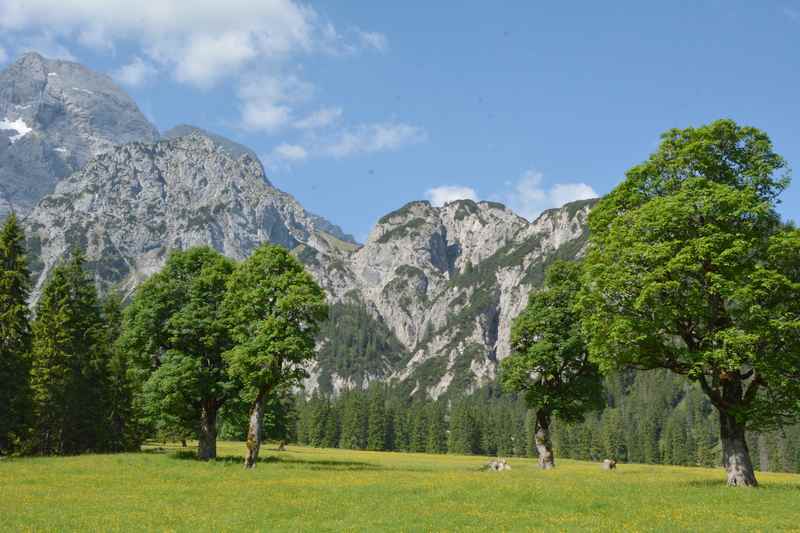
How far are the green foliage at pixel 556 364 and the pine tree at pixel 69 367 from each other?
41.3 meters

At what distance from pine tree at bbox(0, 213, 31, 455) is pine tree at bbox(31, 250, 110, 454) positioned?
2363 millimetres

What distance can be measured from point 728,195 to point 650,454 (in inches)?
5740

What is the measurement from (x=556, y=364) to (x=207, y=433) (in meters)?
30.0

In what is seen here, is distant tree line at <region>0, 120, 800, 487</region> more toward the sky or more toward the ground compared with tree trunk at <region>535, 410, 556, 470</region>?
more toward the sky

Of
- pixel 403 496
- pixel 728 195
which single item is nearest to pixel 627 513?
pixel 403 496

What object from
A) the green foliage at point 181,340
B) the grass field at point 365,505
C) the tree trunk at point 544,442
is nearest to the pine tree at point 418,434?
the tree trunk at point 544,442

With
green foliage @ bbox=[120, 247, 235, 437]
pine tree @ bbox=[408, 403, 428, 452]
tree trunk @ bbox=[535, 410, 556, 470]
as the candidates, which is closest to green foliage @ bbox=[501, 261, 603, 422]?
tree trunk @ bbox=[535, 410, 556, 470]

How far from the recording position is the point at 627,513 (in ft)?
74.6

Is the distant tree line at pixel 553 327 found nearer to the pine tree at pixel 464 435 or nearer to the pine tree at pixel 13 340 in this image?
the pine tree at pixel 13 340

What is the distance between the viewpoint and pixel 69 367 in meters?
58.9

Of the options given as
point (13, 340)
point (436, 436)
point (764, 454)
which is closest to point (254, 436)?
point (13, 340)

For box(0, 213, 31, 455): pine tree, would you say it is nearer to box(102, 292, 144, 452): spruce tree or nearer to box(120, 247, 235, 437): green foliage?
box(120, 247, 235, 437): green foliage

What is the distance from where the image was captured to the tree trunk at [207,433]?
168 ft

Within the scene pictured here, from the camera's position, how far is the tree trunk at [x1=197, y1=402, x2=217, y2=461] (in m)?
51.1
